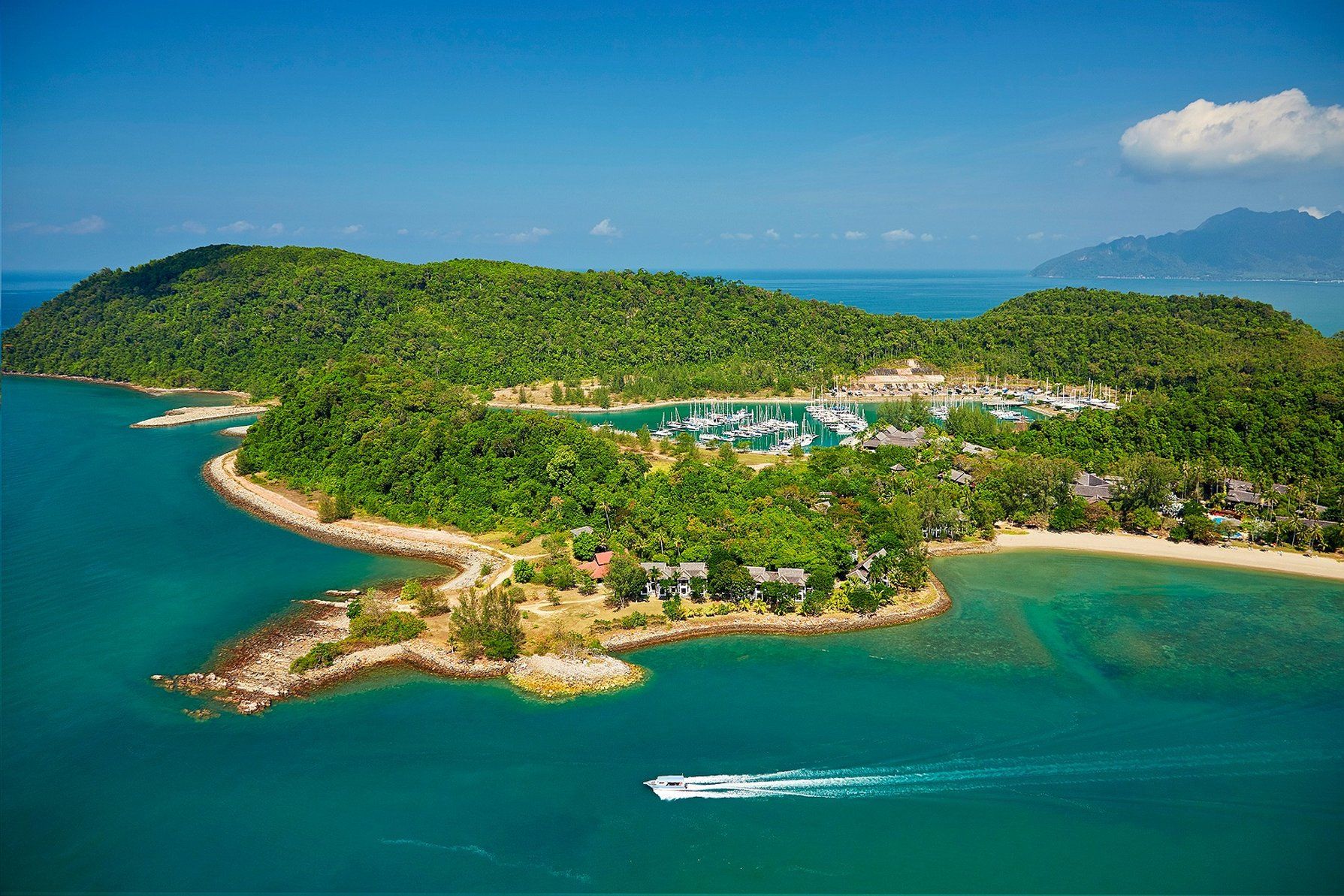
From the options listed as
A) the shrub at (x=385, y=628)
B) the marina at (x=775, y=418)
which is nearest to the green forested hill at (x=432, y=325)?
the marina at (x=775, y=418)

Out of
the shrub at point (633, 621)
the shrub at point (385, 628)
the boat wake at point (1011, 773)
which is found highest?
the shrub at point (385, 628)

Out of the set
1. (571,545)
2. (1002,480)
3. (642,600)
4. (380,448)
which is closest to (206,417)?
(380,448)

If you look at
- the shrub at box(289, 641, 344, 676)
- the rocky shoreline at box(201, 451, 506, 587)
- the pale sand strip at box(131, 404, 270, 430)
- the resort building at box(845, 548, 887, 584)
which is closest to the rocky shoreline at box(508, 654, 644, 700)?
the shrub at box(289, 641, 344, 676)

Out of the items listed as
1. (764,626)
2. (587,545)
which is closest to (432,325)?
(587,545)

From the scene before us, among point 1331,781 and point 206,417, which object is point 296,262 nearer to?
point 206,417

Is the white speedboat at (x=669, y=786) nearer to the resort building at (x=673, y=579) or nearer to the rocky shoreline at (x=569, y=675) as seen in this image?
the rocky shoreline at (x=569, y=675)

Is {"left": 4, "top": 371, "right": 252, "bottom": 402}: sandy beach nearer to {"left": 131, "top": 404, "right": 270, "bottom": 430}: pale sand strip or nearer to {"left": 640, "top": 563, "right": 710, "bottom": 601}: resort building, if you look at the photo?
{"left": 131, "top": 404, "right": 270, "bottom": 430}: pale sand strip

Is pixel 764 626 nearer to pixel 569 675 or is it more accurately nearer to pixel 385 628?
pixel 569 675

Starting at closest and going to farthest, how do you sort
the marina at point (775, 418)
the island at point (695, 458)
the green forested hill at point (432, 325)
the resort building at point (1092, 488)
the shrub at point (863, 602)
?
the island at point (695, 458), the shrub at point (863, 602), the resort building at point (1092, 488), the marina at point (775, 418), the green forested hill at point (432, 325)
